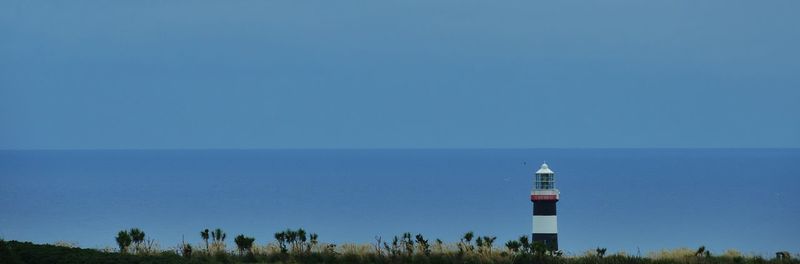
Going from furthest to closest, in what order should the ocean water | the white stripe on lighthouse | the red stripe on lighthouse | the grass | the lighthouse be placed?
the ocean water < the red stripe on lighthouse < the lighthouse < the white stripe on lighthouse < the grass

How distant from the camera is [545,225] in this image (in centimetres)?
3325

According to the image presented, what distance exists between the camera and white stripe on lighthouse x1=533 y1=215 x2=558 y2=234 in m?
32.9

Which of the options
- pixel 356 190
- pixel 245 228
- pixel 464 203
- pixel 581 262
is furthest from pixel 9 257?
pixel 356 190

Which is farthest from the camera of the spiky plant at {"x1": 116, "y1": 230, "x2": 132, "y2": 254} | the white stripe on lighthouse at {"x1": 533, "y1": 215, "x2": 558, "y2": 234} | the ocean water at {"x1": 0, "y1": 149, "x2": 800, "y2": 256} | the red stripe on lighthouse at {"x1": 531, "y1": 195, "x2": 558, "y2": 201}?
the ocean water at {"x1": 0, "y1": 149, "x2": 800, "y2": 256}

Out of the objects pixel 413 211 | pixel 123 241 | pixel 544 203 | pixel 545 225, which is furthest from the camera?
pixel 413 211

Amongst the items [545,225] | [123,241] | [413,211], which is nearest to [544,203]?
[545,225]

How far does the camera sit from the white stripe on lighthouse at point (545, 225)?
3294cm

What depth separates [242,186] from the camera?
137 metres

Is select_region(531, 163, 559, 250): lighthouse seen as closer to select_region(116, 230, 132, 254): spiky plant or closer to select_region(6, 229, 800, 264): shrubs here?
select_region(6, 229, 800, 264): shrubs

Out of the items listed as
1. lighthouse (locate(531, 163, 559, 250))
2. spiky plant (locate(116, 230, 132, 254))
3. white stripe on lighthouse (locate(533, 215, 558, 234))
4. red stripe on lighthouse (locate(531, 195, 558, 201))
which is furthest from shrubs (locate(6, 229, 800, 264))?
red stripe on lighthouse (locate(531, 195, 558, 201))

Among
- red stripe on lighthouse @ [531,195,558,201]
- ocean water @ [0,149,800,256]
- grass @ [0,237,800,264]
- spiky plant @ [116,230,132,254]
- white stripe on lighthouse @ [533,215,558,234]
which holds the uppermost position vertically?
ocean water @ [0,149,800,256]

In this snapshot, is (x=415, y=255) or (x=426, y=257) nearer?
(x=426, y=257)

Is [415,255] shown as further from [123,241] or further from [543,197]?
[543,197]

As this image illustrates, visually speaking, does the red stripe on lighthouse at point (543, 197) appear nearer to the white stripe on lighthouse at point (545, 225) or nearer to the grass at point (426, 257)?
the white stripe on lighthouse at point (545, 225)
